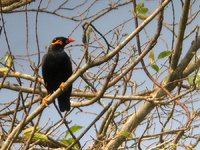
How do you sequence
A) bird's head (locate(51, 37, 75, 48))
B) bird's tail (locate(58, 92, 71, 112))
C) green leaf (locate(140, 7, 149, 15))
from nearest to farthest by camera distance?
green leaf (locate(140, 7, 149, 15)), bird's tail (locate(58, 92, 71, 112)), bird's head (locate(51, 37, 75, 48))

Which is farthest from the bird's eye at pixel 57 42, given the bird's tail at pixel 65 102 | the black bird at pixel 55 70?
the bird's tail at pixel 65 102

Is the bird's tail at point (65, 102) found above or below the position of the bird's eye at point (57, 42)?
below

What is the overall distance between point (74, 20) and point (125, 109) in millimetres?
1710

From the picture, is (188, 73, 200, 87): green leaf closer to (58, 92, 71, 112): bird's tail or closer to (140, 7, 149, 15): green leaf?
(140, 7, 149, 15): green leaf

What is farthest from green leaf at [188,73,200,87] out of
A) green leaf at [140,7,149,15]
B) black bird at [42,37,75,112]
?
black bird at [42,37,75,112]

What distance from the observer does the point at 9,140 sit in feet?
8.70

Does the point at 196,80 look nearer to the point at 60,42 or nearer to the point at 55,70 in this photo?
the point at 55,70

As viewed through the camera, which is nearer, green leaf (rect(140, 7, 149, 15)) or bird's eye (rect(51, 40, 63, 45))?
green leaf (rect(140, 7, 149, 15))

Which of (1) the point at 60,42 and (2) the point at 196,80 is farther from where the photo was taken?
(1) the point at 60,42

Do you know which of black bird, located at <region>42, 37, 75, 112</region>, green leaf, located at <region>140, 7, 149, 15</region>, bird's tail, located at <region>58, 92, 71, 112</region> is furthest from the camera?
black bird, located at <region>42, 37, 75, 112</region>

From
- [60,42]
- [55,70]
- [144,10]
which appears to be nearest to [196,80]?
[144,10]

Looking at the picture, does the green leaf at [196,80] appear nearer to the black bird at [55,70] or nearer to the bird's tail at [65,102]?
the bird's tail at [65,102]

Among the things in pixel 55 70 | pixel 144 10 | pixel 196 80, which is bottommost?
pixel 196 80

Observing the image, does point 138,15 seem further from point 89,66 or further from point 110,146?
point 110,146
